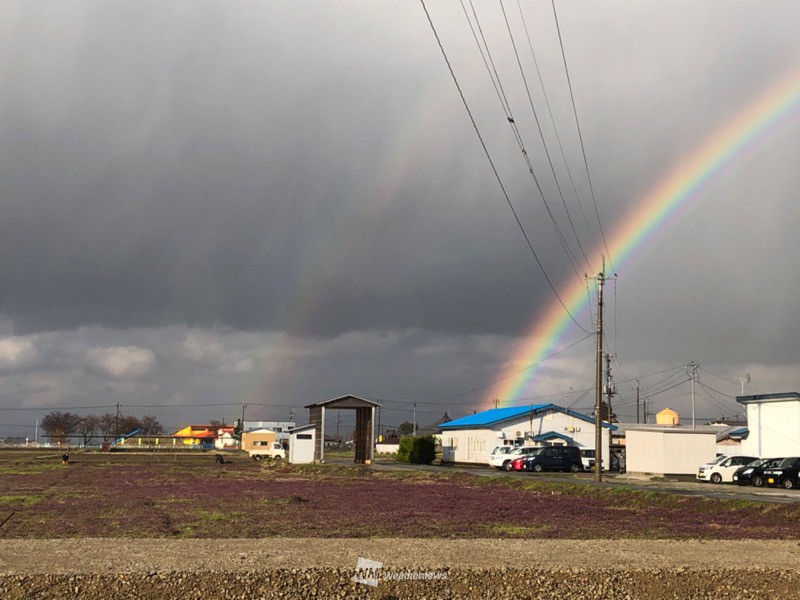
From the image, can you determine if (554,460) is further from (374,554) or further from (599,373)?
(374,554)

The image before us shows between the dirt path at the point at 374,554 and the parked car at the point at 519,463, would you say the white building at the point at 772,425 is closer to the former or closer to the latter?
the parked car at the point at 519,463

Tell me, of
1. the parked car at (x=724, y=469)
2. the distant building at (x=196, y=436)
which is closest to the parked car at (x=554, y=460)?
the parked car at (x=724, y=469)

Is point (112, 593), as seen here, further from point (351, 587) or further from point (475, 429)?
point (475, 429)

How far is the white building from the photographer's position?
50344mm

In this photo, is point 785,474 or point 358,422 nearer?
point 785,474

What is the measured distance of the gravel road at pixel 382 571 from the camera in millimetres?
12539

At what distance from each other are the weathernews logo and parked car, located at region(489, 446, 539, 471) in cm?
4623

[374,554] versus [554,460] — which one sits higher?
[374,554]

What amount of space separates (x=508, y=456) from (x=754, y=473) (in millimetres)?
20398

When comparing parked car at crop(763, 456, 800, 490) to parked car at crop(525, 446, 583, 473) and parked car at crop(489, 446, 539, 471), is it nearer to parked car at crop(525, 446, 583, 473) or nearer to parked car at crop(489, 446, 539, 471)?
parked car at crop(525, 446, 583, 473)

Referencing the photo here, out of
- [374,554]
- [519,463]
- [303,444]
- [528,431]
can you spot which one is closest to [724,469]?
[519,463]

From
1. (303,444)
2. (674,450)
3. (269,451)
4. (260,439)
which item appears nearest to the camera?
(674,450)

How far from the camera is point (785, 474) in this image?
41.6m

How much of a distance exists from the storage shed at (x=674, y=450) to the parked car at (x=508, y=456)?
7.96 meters
